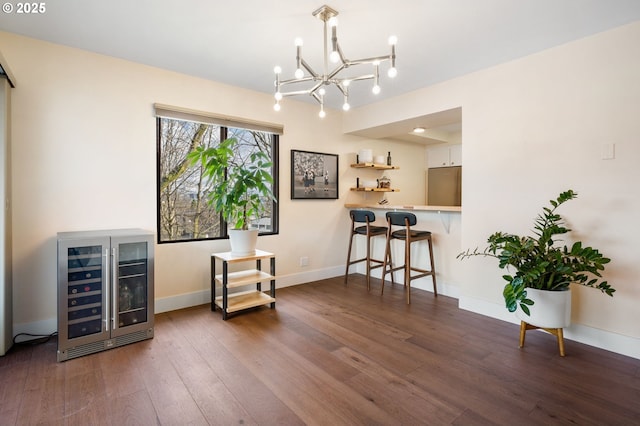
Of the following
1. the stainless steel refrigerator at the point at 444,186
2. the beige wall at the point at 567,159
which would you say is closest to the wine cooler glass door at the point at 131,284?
the beige wall at the point at 567,159

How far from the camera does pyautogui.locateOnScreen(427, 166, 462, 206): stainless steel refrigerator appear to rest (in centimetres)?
564

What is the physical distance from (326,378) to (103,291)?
1760mm

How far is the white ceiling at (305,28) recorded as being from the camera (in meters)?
2.07

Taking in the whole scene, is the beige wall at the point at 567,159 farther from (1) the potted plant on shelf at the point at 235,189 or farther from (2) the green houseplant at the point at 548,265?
(1) the potted plant on shelf at the point at 235,189

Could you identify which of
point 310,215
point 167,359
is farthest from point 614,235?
point 167,359

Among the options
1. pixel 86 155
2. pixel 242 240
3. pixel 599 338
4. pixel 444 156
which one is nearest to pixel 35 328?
pixel 86 155

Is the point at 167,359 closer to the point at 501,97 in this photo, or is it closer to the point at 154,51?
the point at 154,51

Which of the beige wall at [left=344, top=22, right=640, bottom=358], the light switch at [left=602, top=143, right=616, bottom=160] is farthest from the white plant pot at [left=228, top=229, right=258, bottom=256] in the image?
the light switch at [left=602, top=143, right=616, bottom=160]

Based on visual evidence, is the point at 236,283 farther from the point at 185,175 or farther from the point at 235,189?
the point at 185,175

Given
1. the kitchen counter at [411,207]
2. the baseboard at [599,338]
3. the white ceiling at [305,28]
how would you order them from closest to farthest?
the white ceiling at [305,28], the baseboard at [599,338], the kitchen counter at [411,207]

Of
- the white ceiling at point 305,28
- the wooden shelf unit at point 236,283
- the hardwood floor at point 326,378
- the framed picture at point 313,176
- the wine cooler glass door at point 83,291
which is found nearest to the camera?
the hardwood floor at point 326,378

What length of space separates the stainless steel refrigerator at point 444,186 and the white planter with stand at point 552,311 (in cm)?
344

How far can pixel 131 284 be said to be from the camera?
8.11 ft

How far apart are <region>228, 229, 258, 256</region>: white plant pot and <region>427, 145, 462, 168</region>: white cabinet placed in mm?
4171
